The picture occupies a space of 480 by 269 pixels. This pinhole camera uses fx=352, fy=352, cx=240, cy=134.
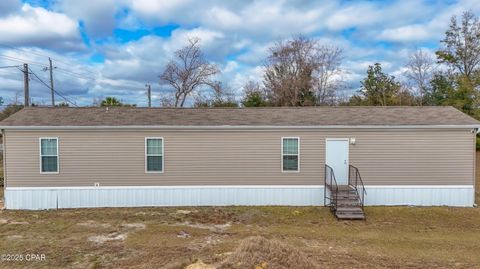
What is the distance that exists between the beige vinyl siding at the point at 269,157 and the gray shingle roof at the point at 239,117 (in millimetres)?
337

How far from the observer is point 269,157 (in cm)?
1255

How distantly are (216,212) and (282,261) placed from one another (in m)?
5.75

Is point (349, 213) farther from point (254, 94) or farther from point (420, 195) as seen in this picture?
point (254, 94)

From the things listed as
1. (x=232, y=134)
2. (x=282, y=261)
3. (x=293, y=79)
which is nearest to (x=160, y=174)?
(x=232, y=134)

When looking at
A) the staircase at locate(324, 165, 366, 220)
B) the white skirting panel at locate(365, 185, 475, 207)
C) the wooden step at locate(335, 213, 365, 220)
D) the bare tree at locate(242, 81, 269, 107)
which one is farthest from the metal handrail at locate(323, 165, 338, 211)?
the bare tree at locate(242, 81, 269, 107)

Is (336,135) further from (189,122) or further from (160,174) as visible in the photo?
(160,174)

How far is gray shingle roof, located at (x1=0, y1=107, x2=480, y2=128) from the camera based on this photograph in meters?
12.5

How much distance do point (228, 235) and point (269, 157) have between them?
4.04m

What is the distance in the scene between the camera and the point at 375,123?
12.5m

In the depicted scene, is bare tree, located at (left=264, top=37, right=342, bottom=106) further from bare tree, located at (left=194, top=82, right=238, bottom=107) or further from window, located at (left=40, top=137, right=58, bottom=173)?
window, located at (left=40, top=137, right=58, bottom=173)

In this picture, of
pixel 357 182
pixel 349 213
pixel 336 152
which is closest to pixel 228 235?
pixel 349 213

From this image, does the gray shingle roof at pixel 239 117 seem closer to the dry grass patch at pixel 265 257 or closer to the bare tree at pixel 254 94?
the dry grass patch at pixel 265 257

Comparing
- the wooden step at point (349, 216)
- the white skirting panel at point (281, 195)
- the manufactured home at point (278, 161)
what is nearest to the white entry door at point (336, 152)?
the manufactured home at point (278, 161)

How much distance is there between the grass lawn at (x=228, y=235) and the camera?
7266mm
